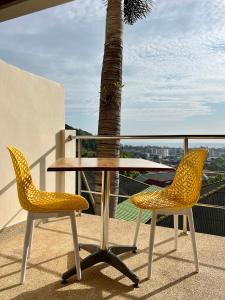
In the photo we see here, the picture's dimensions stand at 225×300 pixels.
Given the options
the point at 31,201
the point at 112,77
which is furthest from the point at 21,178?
the point at 112,77

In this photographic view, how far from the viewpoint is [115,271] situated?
2.41 meters

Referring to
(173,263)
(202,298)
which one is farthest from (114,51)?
(202,298)

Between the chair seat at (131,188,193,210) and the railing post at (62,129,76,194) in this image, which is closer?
the chair seat at (131,188,193,210)

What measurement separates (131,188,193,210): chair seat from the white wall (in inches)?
51.7

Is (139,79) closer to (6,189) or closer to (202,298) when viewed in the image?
(6,189)

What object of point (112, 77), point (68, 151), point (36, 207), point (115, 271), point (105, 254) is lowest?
point (115, 271)

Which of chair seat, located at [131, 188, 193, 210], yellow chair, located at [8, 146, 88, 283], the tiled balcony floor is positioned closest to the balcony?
the tiled balcony floor

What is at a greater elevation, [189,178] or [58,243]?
[189,178]

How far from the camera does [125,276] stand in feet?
7.61

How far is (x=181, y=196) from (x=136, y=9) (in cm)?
792

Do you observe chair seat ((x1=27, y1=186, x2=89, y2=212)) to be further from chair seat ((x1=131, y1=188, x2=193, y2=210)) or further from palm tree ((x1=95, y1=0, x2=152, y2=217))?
palm tree ((x1=95, y1=0, x2=152, y2=217))

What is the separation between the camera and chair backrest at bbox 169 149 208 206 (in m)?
2.39

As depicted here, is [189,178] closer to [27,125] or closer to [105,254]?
[105,254]

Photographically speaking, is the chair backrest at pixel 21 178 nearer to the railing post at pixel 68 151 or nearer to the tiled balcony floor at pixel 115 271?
the tiled balcony floor at pixel 115 271
